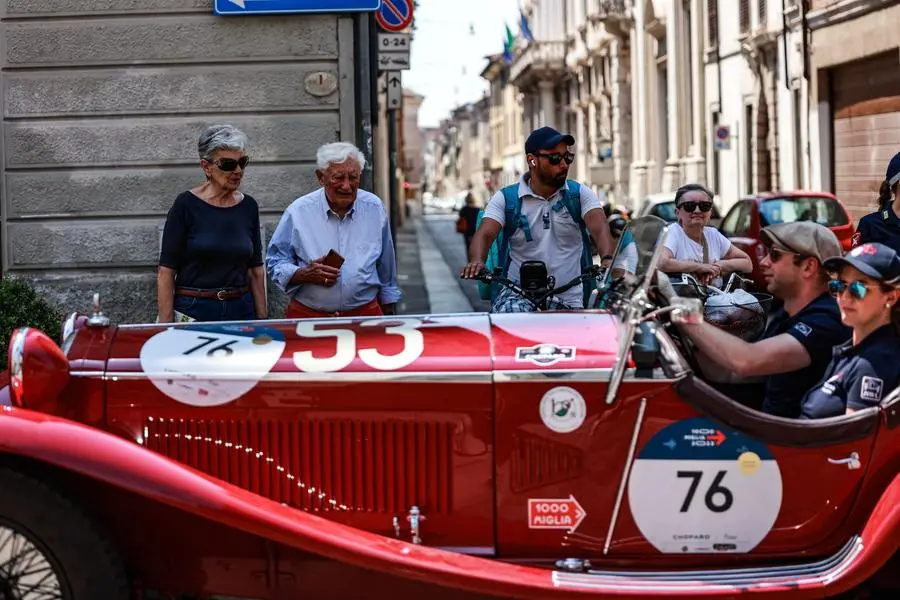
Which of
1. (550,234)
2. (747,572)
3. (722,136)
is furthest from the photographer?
(722,136)

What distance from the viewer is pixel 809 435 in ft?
15.3

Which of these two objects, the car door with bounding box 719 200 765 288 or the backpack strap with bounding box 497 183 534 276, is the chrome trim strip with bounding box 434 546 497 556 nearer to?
the backpack strap with bounding box 497 183 534 276

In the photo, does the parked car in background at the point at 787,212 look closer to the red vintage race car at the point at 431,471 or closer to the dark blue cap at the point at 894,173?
the dark blue cap at the point at 894,173

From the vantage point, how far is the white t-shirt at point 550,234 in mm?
7273

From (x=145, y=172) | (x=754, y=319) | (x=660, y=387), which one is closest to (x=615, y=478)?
(x=660, y=387)

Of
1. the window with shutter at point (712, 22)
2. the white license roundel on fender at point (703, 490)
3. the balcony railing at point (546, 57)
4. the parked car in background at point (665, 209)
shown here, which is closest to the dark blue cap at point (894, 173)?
the white license roundel on fender at point (703, 490)

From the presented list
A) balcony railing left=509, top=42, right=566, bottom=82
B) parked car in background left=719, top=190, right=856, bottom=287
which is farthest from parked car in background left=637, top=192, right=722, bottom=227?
balcony railing left=509, top=42, right=566, bottom=82

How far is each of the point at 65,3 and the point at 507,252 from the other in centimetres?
514

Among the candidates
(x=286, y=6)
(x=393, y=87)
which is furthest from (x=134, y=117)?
(x=393, y=87)

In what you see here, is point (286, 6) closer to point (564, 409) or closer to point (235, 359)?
point (235, 359)

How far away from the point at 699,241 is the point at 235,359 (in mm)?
4125

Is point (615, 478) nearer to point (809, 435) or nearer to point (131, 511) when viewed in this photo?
point (809, 435)

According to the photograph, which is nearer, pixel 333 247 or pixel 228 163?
pixel 228 163

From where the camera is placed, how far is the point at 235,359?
4.87 meters
